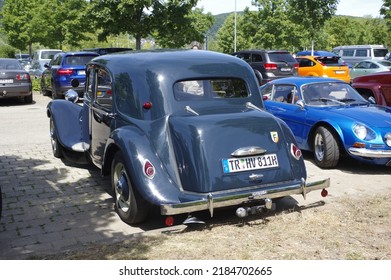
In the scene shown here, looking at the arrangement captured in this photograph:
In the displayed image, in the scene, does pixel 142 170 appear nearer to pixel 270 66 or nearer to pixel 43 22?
pixel 270 66

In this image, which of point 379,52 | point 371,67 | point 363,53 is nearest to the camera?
point 371,67

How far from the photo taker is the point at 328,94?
26.3ft

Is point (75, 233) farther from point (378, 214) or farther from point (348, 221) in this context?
point (378, 214)

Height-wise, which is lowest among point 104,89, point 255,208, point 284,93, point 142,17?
point 255,208

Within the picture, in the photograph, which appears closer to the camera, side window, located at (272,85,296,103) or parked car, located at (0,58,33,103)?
side window, located at (272,85,296,103)

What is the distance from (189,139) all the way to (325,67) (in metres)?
17.7

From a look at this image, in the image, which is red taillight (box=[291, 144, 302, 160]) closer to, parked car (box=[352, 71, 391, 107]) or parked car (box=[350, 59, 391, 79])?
parked car (box=[352, 71, 391, 107])

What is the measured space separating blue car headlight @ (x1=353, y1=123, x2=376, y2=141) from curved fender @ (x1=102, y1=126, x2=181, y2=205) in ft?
11.3

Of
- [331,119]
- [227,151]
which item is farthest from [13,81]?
[227,151]

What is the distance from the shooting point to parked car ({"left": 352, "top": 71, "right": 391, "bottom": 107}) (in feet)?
35.5

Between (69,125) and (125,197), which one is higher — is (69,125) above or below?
above

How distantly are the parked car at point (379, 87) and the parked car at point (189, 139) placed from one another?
6322 millimetres

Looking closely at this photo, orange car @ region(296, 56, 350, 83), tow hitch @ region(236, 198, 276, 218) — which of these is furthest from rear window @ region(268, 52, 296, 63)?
tow hitch @ region(236, 198, 276, 218)

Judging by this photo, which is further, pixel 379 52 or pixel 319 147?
pixel 379 52
